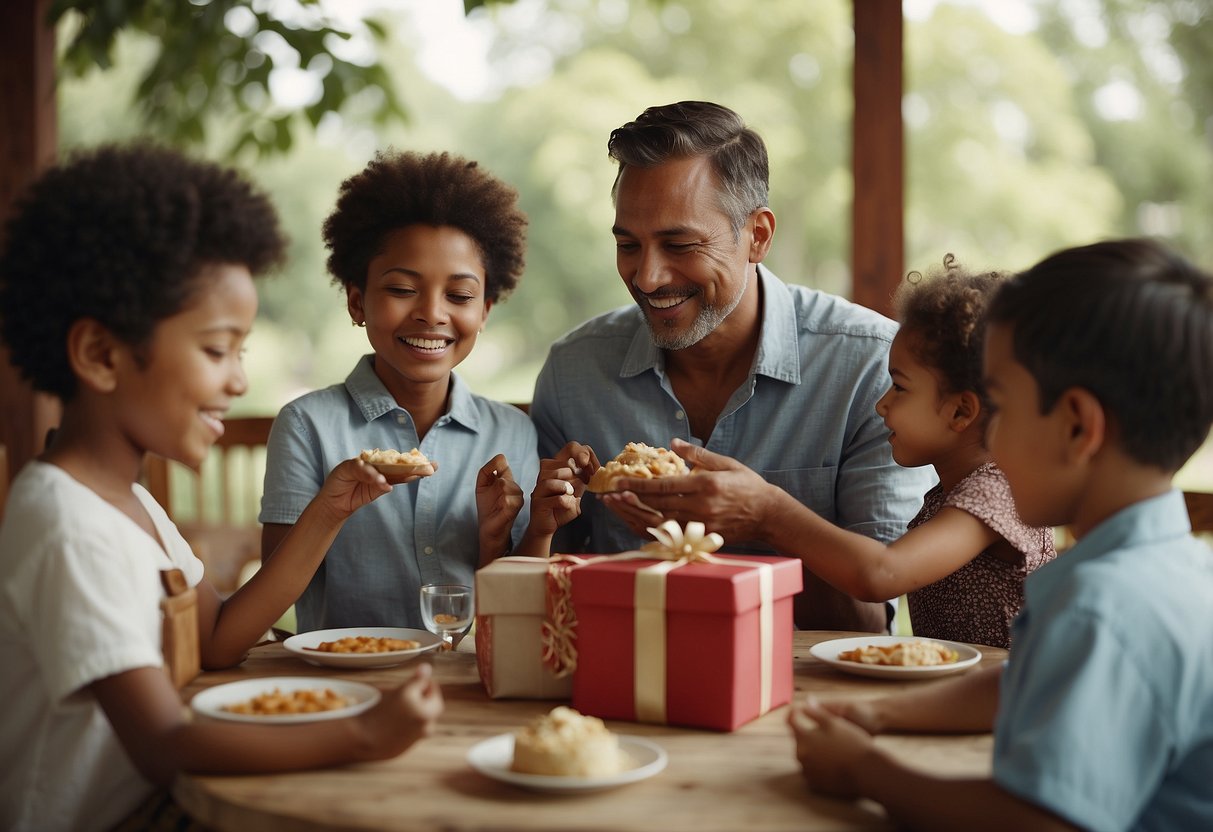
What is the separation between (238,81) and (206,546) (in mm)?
1934

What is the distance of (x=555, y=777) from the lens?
141 centimetres

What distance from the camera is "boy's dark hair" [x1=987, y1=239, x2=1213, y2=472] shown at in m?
1.39

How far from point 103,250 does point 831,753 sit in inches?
46.0

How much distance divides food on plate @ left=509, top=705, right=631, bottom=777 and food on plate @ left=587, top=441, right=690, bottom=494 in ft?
2.80

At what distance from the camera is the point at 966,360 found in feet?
7.80

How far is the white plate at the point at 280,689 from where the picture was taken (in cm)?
159

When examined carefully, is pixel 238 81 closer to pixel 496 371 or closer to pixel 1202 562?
pixel 1202 562

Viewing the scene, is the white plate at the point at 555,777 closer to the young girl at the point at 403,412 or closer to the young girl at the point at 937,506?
the young girl at the point at 937,506

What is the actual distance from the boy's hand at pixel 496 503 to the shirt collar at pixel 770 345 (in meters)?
0.57

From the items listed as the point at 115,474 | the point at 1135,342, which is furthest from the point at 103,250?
the point at 1135,342

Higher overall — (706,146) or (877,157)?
(877,157)

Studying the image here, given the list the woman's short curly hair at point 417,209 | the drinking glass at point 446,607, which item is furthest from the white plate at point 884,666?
the woman's short curly hair at point 417,209

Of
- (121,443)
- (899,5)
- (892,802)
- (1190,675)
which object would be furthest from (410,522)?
(899,5)

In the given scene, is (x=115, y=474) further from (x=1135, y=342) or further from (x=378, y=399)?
(x=1135, y=342)
